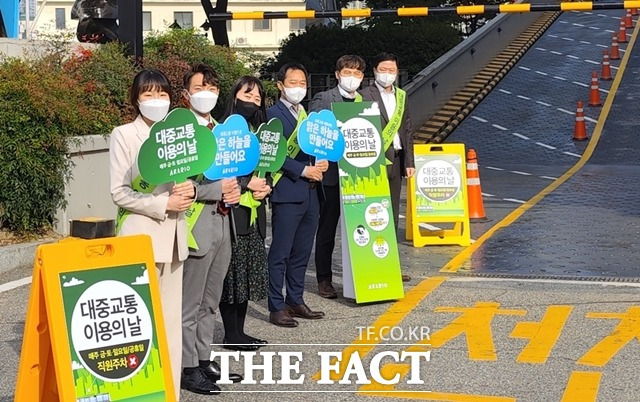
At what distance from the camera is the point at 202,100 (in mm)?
6980

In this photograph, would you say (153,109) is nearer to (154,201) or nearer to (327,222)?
(154,201)

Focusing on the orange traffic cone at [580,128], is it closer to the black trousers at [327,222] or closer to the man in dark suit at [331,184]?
the man in dark suit at [331,184]

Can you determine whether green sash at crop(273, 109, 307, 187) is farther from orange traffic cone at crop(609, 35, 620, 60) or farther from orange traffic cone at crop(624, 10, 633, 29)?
orange traffic cone at crop(624, 10, 633, 29)

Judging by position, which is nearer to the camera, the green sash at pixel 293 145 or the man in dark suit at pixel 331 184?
the green sash at pixel 293 145

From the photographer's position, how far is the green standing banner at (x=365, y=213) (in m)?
9.49

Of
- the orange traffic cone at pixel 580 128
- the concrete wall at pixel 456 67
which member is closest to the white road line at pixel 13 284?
the concrete wall at pixel 456 67

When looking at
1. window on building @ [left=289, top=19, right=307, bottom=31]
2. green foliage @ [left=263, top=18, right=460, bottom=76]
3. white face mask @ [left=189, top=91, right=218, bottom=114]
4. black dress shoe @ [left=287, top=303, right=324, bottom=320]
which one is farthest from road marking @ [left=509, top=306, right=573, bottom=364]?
window on building @ [left=289, top=19, right=307, bottom=31]

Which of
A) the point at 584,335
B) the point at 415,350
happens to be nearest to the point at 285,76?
the point at 415,350

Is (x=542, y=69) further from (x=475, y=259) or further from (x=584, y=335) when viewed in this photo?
(x=584, y=335)

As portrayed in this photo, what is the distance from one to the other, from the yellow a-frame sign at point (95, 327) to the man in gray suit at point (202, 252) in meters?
1.01

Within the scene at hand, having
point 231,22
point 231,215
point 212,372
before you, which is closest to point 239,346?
point 212,372

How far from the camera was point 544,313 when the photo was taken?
9.02 meters

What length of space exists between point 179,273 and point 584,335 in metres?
3.09

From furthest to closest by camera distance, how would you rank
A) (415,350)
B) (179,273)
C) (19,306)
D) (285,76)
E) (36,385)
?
(19,306)
(285,76)
(415,350)
(179,273)
(36,385)
